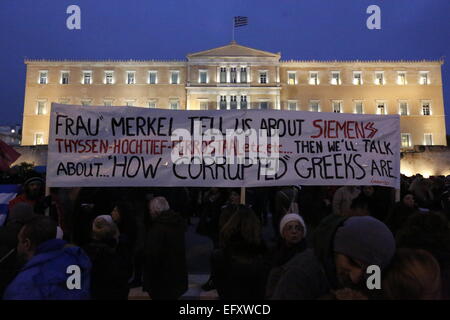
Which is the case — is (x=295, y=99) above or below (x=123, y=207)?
above

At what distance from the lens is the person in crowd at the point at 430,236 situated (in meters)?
1.92

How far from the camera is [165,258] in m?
3.02

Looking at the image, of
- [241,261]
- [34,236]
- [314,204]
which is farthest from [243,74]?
[34,236]

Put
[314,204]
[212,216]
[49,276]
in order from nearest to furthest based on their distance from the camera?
1. [49,276]
2. [212,216]
3. [314,204]

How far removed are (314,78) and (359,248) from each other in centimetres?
4152

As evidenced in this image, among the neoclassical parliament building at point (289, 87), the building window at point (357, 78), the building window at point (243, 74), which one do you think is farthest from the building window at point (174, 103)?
the building window at point (357, 78)

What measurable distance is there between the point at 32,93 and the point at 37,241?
148ft

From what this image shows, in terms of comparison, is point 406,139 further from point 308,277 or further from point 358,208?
point 308,277

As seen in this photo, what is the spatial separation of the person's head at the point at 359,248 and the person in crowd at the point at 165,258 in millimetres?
1835

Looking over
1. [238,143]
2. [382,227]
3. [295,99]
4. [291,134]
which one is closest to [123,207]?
[238,143]

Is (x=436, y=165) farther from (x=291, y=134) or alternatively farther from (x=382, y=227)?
(x=382, y=227)

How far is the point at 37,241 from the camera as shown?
6.66ft

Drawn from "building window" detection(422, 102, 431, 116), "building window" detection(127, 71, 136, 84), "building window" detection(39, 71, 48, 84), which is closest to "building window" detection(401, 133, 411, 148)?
"building window" detection(422, 102, 431, 116)

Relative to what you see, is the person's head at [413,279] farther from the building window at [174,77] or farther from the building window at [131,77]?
the building window at [131,77]
